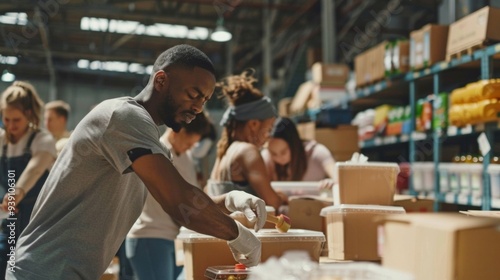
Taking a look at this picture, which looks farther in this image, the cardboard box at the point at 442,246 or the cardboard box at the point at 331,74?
the cardboard box at the point at 331,74

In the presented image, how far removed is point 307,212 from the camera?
310cm

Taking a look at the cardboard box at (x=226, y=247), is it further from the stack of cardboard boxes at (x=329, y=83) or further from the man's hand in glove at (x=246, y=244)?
the stack of cardboard boxes at (x=329, y=83)

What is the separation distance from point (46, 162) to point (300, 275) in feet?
9.12

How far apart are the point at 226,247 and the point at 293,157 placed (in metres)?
2.28

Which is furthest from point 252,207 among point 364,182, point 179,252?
point 179,252

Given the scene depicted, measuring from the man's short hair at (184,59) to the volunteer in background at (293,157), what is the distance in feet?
8.37

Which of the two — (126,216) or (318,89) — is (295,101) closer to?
(318,89)

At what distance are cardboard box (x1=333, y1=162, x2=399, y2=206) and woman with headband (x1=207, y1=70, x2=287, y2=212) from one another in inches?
24.1

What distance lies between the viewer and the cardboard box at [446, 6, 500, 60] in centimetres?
411

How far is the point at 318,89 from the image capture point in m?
7.28

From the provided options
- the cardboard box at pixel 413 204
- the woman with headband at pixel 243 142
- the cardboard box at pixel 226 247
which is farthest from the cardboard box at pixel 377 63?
the cardboard box at pixel 226 247

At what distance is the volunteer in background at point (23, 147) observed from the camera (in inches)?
145

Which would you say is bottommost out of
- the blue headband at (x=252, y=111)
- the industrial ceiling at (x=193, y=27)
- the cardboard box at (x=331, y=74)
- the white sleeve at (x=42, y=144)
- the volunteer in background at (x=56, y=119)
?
the white sleeve at (x=42, y=144)

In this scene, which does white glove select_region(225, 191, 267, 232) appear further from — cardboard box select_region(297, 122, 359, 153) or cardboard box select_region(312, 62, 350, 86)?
cardboard box select_region(312, 62, 350, 86)
